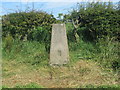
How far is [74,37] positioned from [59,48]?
180 centimetres

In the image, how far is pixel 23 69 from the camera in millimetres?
5047

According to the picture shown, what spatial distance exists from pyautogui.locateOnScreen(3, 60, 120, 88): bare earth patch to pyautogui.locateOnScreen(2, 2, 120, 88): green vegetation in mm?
69

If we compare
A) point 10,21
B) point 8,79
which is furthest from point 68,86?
point 10,21

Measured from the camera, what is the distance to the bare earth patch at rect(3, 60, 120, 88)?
13.8 ft

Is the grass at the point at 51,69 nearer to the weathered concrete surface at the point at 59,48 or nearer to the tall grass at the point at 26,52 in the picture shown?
the tall grass at the point at 26,52

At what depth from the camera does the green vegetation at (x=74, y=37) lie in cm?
549

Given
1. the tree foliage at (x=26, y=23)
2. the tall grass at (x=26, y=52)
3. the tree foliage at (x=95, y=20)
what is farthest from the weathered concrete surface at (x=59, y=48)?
the tree foliage at (x=26, y=23)

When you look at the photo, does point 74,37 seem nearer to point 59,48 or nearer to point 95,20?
point 95,20

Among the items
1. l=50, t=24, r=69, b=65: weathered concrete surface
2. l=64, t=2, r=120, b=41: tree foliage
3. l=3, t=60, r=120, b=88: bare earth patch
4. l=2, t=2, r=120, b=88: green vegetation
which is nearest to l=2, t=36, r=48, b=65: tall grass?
l=2, t=2, r=120, b=88: green vegetation

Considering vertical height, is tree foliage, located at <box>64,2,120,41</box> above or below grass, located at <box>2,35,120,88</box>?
above

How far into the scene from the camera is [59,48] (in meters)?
5.54

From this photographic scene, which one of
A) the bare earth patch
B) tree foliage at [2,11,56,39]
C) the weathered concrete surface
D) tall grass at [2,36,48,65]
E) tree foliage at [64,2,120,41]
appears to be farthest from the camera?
tree foliage at [2,11,56,39]

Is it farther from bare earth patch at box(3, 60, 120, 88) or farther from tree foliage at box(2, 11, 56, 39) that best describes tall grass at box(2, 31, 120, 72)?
tree foliage at box(2, 11, 56, 39)

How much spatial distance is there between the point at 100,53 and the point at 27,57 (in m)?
2.21
